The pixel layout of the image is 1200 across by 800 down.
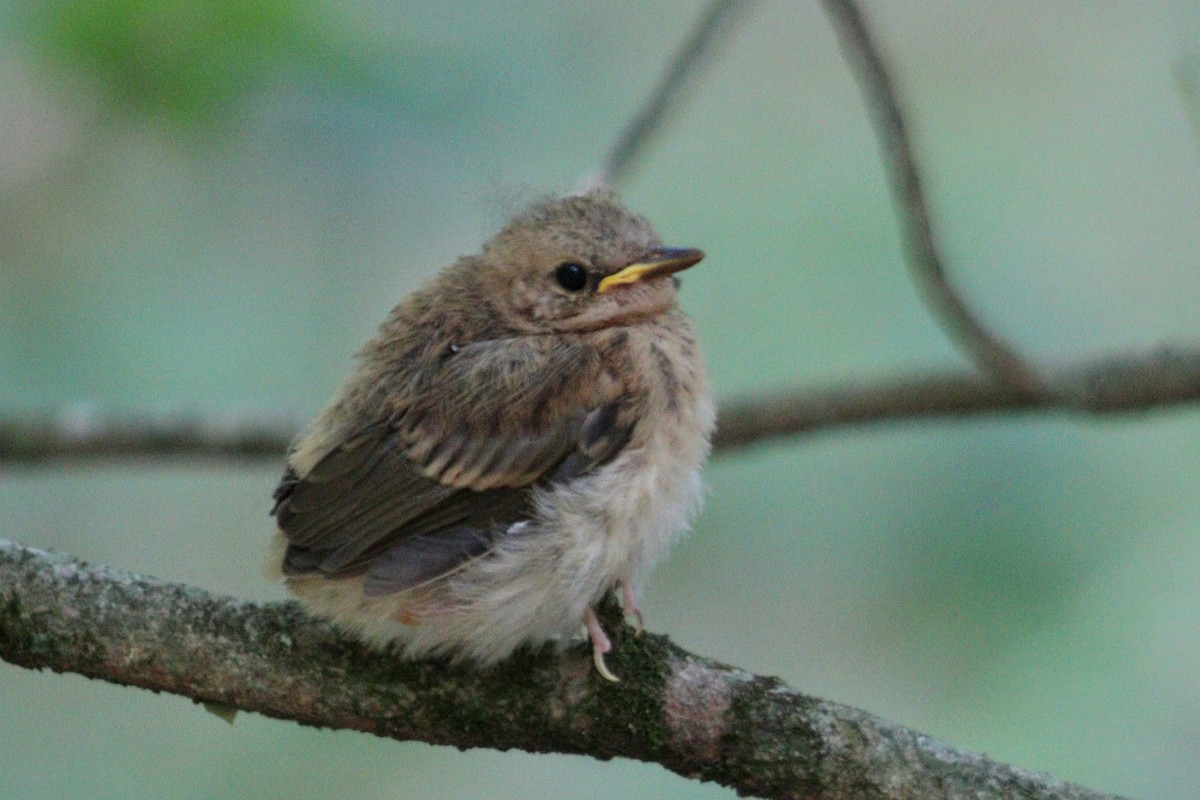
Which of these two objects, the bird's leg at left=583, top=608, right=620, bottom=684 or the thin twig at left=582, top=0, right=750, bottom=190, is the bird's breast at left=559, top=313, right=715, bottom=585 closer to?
the bird's leg at left=583, top=608, right=620, bottom=684

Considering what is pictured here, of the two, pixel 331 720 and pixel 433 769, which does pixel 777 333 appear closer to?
pixel 433 769

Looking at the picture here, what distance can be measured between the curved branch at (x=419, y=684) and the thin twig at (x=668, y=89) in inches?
56.1

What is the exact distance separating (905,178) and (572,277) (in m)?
0.74

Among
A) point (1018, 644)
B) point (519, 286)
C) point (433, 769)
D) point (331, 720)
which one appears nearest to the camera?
point (331, 720)

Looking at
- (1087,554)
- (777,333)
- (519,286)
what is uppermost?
(777,333)

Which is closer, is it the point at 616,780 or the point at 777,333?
the point at 616,780

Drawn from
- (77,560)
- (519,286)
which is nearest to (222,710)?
(77,560)

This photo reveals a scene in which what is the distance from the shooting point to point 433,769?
4.85 meters

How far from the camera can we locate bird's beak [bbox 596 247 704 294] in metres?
3.11

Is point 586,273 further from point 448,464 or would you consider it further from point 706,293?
point 706,293

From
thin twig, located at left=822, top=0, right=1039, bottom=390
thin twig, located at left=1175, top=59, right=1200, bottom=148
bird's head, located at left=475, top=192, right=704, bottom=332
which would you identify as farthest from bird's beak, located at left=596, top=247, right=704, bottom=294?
thin twig, located at left=1175, top=59, right=1200, bottom=148

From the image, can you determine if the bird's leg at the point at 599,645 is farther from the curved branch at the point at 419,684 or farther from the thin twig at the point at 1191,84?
the thin twig at the point at 1191,84

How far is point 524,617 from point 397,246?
2.73 meters

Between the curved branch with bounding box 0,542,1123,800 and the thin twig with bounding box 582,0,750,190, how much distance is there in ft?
4.68
